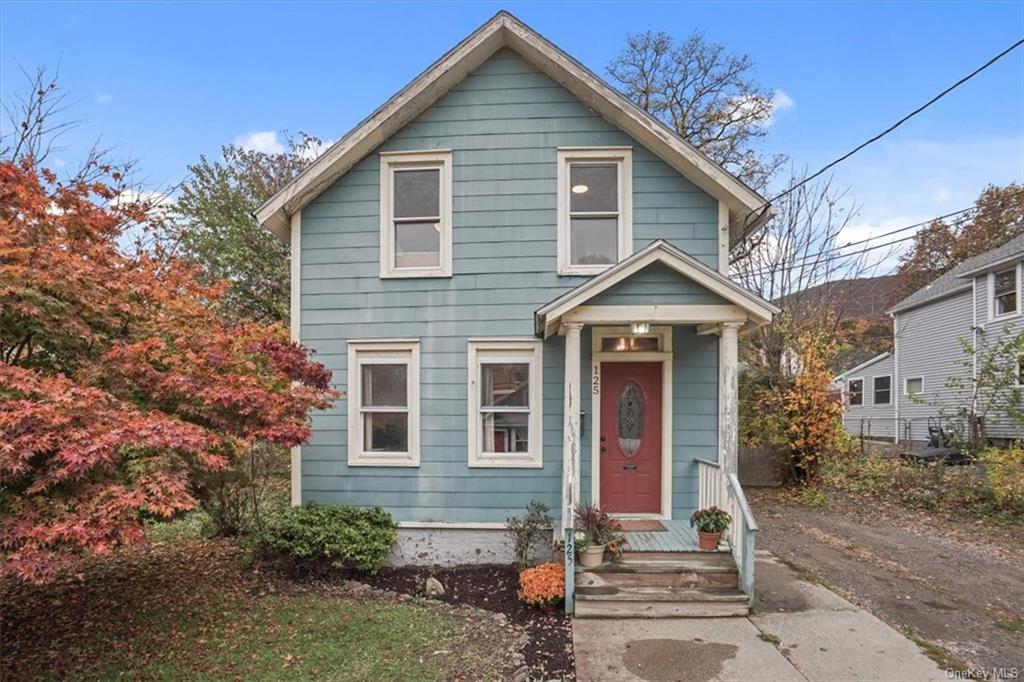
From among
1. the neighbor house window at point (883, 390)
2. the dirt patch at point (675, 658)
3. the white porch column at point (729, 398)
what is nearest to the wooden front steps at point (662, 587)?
the dirt patch at point (675, 658)

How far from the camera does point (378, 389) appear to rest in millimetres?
7242

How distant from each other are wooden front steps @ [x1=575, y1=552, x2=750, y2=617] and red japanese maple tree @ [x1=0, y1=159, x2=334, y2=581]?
360 centimetres

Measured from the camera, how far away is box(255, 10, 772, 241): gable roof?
669 centimetres

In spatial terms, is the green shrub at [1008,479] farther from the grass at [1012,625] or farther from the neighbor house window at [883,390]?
the neighbor house window at [883,390]

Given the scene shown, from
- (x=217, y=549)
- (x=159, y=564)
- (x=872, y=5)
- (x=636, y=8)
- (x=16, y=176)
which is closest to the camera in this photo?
(x=16, y=176)

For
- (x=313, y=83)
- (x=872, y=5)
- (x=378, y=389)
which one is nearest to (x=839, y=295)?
(x=872, y=5)

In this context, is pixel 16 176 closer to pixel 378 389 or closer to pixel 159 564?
pixel 378 389

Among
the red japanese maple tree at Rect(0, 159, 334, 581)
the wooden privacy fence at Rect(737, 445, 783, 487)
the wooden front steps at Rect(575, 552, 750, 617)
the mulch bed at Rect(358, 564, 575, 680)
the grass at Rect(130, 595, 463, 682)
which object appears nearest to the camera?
the red japanese maple tree at Rect(0, 159, 334, 581)

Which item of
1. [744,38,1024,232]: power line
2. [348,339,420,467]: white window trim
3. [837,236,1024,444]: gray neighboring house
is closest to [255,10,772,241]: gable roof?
[744,38,1024,232]: power line

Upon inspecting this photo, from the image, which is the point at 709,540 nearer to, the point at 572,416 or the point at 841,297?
the point at 572,416

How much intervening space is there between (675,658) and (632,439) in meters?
2.96

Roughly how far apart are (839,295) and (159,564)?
51.9ft

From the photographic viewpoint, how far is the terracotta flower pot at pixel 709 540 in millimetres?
5738

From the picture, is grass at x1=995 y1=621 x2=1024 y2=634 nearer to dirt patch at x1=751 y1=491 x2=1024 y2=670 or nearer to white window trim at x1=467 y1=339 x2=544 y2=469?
dirt patch at x1=751 y1=491 x2=1024 y2=670
